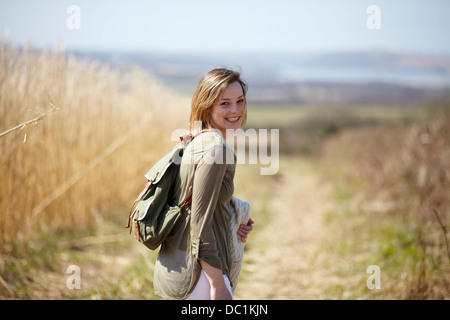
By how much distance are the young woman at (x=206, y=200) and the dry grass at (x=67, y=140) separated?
111 centimetres

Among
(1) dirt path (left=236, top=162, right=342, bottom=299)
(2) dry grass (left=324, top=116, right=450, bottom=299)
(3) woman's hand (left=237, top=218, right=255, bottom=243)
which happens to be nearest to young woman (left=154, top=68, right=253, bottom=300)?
(3) woman's hand (left=237, top=218, right=255, bottom=243)

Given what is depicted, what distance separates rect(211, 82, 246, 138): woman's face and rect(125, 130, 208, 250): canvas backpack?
0.23 m

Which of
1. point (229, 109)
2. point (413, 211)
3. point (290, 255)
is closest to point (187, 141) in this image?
point (229, 109)

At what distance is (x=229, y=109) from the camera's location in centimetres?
181

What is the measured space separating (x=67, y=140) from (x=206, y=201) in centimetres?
387

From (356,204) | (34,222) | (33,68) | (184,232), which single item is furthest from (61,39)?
(356,204)

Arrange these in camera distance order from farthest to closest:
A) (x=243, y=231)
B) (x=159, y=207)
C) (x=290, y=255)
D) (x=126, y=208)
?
1. (x=126, y=208)
2. (x=290, y=255)
3. (x=243, y=231)
4. (x=159, y=207)

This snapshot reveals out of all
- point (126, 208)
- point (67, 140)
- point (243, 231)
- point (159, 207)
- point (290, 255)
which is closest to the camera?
point (159, 207)

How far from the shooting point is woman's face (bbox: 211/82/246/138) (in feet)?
5.90

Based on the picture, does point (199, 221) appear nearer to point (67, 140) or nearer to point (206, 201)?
point (206, 201)

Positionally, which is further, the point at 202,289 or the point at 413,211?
the point at 413,211

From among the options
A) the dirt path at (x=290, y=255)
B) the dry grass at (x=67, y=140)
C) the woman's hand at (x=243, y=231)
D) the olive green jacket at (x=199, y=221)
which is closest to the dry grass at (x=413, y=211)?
the dirt path at (x=290, y=255)

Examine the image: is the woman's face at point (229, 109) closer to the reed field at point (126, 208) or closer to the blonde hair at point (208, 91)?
the blonde hair at point (208, 91)

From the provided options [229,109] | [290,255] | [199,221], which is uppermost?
[229,109]
